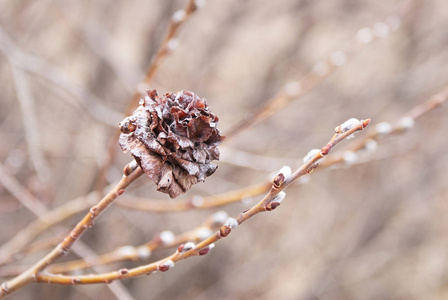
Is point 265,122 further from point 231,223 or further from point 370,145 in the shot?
point 231,223

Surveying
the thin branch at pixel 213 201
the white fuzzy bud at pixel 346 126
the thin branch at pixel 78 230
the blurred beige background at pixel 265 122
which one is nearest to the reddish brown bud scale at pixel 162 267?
the thin branch at pixel 78 230

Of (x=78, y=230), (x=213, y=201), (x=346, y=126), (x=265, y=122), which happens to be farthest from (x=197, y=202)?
(x=265, y=122)

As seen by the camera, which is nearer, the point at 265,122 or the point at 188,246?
the point at 188,246

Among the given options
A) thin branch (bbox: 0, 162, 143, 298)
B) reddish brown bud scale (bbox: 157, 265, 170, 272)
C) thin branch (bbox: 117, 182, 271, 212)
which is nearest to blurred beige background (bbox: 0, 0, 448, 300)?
thin branch (bbox: 117, 182, 271, 212)

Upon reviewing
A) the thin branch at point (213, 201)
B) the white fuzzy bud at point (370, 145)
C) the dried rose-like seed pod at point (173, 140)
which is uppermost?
the thin branch at point (213, 201)

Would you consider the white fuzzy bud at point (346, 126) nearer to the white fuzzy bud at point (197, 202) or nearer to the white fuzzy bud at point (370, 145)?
the white fuzzy bud at point (370, 145)

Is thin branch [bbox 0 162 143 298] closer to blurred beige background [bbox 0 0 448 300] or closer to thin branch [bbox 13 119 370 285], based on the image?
thin branch [bbox 13 119 370 285]
